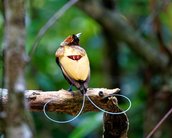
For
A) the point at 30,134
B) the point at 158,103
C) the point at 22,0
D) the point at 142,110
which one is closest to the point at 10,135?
the point at 30,134

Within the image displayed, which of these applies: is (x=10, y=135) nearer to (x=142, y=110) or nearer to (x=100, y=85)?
(x=142, y=110)

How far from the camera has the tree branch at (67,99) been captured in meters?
0.89

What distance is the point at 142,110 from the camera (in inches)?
82.7

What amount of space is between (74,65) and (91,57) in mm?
1642

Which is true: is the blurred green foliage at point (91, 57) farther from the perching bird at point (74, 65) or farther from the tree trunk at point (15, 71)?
the tree trunk at point (15, 71)

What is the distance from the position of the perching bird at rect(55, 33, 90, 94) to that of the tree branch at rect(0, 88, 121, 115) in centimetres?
5

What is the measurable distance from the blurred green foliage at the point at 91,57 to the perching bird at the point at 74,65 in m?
1.15

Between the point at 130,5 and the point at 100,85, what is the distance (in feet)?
1.28

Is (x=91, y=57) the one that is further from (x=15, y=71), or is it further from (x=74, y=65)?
(x=15, y=71)

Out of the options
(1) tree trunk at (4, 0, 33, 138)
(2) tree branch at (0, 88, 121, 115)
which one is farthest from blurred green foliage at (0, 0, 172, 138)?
(1) tree trunk at (4, 0, 33, 138)

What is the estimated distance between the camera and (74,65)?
83cm

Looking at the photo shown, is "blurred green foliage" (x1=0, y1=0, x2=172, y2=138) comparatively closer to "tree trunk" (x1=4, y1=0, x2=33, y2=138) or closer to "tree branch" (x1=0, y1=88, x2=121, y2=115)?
"tree branch" (x1=0, y1=88, x2=121, y2=115)

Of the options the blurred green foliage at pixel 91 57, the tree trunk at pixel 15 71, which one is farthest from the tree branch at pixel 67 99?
the blurred green foliage at pixel 91 57

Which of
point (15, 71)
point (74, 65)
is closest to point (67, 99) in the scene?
point (74, 65)
